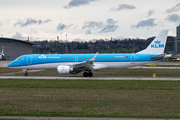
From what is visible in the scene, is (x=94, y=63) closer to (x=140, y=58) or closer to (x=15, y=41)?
(x=140, y=58)

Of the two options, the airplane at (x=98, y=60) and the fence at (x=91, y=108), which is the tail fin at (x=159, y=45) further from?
the fence at (x=91, y=108)

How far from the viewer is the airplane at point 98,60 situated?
123ft

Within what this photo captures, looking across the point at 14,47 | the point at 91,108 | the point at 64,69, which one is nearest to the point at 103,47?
the point at 14,47

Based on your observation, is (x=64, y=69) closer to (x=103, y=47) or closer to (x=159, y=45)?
(x=159, y=45)

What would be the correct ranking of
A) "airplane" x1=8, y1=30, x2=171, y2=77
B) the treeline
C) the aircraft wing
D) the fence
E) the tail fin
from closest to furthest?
the fence, the aircraft wing, "airplane" x1=8, y1=30, x2=171, y2=77, the tail fin, the treeline

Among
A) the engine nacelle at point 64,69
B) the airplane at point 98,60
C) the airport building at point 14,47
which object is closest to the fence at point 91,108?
the engine nacelle at point 64,69

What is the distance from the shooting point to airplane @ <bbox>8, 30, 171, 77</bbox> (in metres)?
37.5

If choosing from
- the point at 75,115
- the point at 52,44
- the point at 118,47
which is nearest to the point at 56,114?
the point at 75,115

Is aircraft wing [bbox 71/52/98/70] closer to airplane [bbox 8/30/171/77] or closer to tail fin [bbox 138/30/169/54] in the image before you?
airplane [bbox 8/30/171/77]

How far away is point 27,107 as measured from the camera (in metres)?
16.6

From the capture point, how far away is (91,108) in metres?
16.2

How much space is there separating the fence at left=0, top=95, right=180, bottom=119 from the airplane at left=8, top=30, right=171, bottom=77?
58.8 feet

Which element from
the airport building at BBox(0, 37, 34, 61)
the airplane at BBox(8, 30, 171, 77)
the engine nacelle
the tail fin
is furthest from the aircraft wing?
the airport building at BBox(0, 37, 34, 61)

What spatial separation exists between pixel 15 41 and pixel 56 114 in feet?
285
